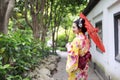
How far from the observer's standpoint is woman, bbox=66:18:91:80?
194 inches

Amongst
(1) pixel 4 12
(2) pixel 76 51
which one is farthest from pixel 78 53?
(1) pixel 4 12

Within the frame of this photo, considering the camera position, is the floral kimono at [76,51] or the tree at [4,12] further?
the tree at [4,12]

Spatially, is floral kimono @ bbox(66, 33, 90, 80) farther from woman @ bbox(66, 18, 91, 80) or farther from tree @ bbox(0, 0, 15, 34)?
tree @ bbox(0, 0, 15, 34)

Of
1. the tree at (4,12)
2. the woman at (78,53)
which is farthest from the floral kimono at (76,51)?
the tree at (4,12)

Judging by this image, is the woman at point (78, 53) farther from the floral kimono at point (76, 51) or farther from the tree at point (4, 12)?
the tree at point (4, 12)

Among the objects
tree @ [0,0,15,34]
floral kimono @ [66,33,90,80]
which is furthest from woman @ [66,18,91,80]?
tree @ [0,0,15,34]

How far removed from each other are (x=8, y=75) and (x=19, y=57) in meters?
1.19

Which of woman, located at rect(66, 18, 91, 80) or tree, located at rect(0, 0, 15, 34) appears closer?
woman, located at rect(66, 18, 91, 80)

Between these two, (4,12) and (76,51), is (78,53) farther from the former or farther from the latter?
(4,12)

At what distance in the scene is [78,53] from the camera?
4953 mm

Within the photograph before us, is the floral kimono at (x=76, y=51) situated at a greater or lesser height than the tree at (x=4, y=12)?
lesser

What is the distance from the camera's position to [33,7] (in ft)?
45.1

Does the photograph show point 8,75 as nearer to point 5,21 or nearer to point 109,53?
point 5,21

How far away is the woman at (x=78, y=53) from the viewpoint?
492cm
